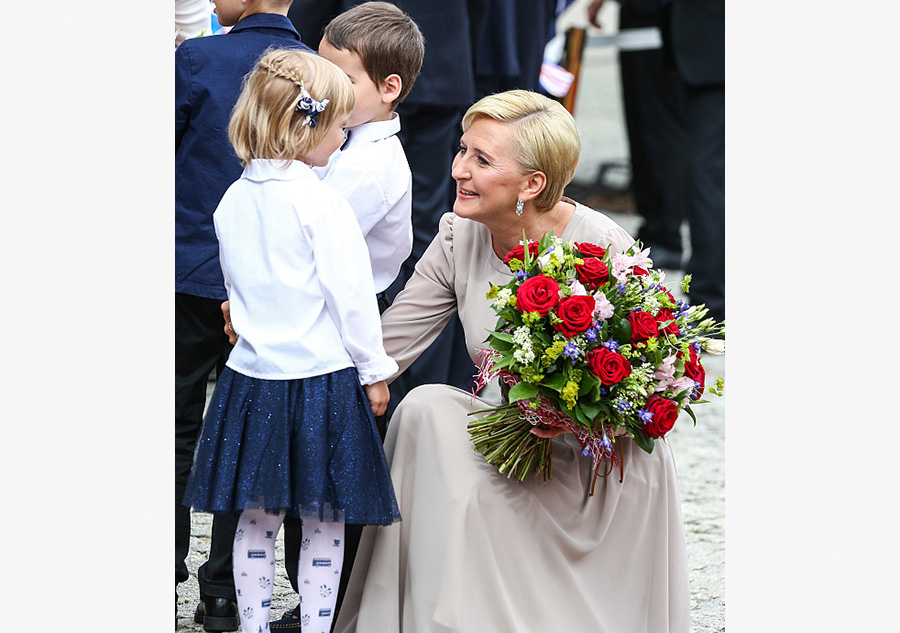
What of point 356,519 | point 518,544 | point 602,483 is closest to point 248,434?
point 356,519

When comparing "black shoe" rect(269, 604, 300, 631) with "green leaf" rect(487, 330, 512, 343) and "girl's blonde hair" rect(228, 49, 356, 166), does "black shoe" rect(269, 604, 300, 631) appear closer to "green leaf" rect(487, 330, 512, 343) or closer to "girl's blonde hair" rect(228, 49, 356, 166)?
"green leaf" rect(487, 330, 512, 343)

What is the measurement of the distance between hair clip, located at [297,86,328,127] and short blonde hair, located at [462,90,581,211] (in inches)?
19.5

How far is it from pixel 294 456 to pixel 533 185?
94 cm

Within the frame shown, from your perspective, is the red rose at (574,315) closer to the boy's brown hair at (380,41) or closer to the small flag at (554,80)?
the boy's brown hair at (380,41)

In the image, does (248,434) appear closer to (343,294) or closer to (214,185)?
(343,294)

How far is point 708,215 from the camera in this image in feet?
22.3

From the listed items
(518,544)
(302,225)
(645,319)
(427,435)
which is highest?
(302,225)

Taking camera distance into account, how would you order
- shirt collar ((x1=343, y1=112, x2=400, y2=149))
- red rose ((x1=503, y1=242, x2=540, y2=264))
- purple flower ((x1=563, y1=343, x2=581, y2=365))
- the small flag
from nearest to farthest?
purple flower ((x1=563, y1=343, x2=581, y2=365)) → red rose ((x1=503, y1=242, x2=540, y2=264)) → shirt collar ((x1=343, y1=112, x2=400, y2=149)) → the small flag

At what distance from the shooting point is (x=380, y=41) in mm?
3264

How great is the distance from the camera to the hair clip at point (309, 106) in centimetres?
274

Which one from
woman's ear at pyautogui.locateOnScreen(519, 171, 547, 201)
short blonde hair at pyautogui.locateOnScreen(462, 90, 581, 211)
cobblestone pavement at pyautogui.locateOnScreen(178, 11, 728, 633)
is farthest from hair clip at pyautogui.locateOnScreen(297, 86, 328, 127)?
cobblestone pavement at pyautogui.locateOnScreen(178, 11, 728, 633)

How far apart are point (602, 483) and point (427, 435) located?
1.57 ft

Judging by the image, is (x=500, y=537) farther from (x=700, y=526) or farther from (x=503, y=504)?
(x=700, y=526)

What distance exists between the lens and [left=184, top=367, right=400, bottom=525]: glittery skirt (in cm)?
273
